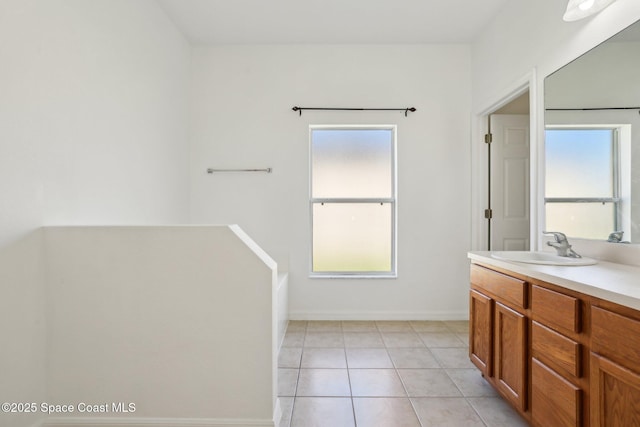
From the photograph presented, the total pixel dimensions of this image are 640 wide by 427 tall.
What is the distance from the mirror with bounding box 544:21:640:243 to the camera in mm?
1674

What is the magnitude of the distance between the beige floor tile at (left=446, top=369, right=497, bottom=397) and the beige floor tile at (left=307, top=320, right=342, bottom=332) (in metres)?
1.16

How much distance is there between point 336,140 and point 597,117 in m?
2.20

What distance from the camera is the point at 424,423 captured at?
1.80 meters

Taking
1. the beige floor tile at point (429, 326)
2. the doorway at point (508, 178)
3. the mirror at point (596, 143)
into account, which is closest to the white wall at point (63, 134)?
the beige floor tile at point (429, 326)

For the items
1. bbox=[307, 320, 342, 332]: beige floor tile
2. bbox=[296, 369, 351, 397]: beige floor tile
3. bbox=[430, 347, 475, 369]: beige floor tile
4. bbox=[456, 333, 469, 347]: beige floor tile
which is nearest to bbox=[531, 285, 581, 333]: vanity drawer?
bbox=[430, 347, 475, 369]: beige floor tile

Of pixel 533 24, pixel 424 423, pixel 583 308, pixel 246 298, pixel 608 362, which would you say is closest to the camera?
pixel 608 362

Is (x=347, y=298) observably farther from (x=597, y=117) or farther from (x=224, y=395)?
(x=597, y=117)

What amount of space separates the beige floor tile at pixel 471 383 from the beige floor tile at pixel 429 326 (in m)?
0.82

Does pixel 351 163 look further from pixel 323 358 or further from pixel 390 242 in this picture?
pixel 323 358

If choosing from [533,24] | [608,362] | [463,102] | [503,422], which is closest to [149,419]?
[503,422]

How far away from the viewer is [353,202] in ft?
11.8

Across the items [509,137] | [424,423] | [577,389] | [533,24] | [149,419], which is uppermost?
[533,24]

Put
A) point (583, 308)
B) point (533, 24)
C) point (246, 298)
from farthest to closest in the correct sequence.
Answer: point (533, 24) → point (246, 298) → point (583, 308)

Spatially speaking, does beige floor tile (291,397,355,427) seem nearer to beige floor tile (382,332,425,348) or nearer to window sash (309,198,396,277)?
beige floor tile (382,332,425,348)
